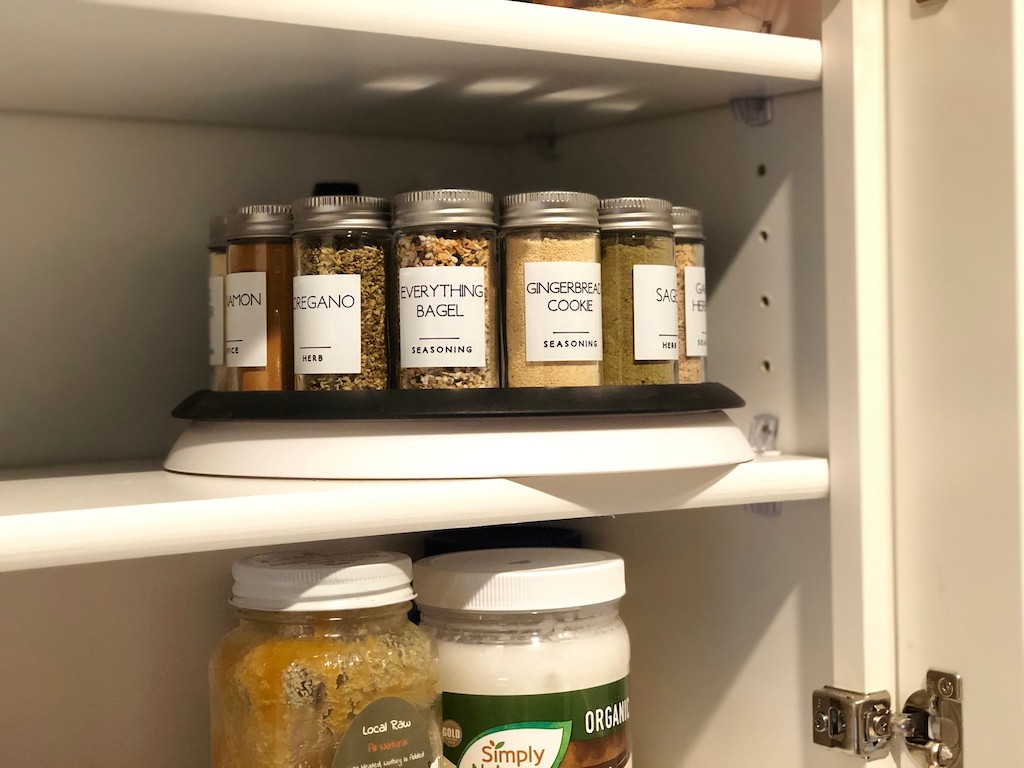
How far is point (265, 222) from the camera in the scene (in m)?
0.75

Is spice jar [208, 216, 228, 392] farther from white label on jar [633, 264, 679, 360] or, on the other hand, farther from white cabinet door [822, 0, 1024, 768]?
white cabinet door [822, 0, 1024, 768]

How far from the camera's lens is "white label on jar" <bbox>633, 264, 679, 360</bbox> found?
0.74 m

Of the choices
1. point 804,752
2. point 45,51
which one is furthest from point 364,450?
point 804,752

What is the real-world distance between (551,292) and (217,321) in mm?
242

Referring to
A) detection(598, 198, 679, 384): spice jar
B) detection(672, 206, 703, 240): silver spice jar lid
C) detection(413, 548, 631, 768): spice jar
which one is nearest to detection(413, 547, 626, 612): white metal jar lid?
detection(413, 548, 631, 768): spice jar

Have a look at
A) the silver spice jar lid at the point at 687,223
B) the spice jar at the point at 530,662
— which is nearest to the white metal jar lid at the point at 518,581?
the spice jar at the point at 530,662

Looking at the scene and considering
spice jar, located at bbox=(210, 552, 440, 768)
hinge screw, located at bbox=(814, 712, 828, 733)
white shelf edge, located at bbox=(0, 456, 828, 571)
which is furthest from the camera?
hinge screw, located at bbox=(814, 712, 828, 733)

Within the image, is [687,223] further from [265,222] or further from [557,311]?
[265,222]

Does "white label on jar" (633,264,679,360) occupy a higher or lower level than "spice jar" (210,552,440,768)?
higher

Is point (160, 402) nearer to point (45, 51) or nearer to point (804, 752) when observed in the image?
point (45, 51)

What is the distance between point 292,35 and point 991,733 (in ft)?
1.86

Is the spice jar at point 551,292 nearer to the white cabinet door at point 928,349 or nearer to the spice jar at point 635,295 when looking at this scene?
the spice jar at point 635,295

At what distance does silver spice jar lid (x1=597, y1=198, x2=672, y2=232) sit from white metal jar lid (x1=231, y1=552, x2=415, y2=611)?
0.82ft

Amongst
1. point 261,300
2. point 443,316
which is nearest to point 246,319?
point 261,300
